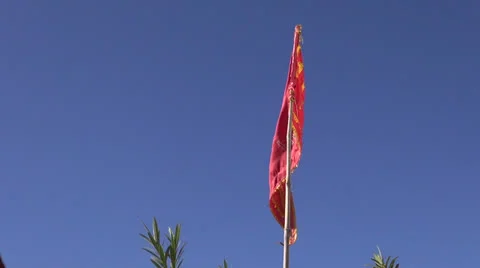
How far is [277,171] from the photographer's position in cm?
1107

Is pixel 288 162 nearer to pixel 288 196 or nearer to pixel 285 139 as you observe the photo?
pixel 288 196

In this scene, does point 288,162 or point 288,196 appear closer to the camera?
point 288,196

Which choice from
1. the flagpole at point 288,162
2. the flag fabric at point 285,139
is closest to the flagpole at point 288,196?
the flagpole at point 288,162

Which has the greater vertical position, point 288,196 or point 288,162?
point 288,162

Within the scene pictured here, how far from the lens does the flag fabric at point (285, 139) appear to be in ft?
35.5

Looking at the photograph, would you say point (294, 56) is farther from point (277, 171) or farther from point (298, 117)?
point (277, 171)

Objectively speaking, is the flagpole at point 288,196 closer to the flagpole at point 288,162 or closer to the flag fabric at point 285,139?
the flagpole at point 288,162

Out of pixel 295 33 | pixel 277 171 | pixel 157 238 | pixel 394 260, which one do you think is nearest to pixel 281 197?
pixel 277 171

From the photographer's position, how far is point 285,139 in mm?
11344

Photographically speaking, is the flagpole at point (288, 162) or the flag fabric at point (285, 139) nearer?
the flagpole at point (288, 162)

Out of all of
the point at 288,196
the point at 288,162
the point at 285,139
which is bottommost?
the point at 288,196

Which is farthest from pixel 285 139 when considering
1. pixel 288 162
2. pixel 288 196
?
pixel 288 196

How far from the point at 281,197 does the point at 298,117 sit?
1.65 m

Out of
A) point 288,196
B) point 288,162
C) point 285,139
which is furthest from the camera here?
point 285,139
